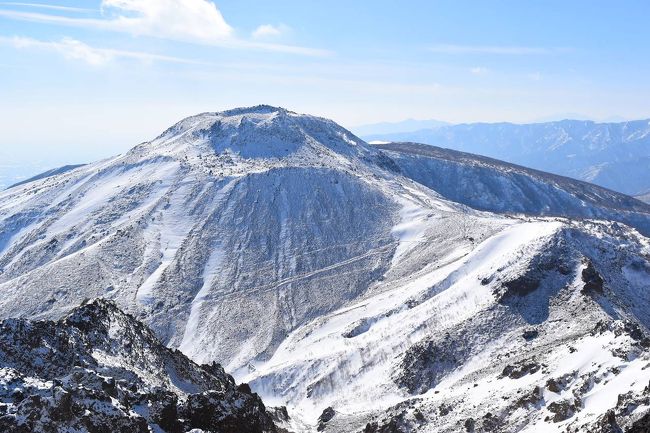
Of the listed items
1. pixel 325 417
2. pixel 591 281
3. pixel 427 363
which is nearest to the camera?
pixel 325 417

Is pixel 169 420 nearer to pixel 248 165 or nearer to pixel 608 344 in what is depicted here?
pixel 608 344

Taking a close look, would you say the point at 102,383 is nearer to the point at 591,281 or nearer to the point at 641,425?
the point at 641,425

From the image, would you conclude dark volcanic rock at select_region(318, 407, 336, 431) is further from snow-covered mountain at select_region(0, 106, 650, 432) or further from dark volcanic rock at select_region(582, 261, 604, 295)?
dark volcanic rock at select_region(582, 261, 604, 295)

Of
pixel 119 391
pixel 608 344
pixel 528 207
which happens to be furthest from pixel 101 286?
pixel 528 207

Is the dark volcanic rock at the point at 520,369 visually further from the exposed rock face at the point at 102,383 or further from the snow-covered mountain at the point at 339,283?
the exposed rock face at the point at 102,383

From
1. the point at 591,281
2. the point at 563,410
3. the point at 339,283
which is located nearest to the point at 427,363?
the point at 591,281
